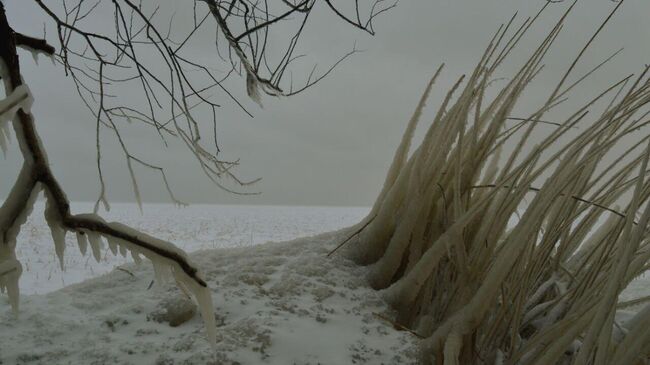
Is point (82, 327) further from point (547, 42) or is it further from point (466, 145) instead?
point (547, 42)

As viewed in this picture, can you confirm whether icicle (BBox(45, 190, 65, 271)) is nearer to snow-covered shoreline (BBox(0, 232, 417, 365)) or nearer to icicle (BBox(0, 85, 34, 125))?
icicle (BBox(0, 85, 34, 125))

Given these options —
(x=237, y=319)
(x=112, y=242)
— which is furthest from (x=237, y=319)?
(x=112, y=242)

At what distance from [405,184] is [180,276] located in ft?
3.09

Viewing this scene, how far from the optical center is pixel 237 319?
159 cm

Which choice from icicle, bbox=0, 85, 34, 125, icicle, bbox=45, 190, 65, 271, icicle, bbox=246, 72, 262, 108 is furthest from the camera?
icicle, bbox=246, 72, 262, 108

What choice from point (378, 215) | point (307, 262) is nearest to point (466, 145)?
point (378, 215)

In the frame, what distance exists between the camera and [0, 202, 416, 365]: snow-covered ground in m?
1.42

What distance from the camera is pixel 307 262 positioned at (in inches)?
74.7

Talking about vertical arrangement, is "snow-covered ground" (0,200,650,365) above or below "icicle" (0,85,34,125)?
below

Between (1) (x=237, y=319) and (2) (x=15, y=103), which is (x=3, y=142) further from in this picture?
(1) (x=237, y=319)

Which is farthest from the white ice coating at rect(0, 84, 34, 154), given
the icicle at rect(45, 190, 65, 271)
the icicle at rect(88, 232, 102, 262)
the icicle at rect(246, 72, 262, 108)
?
the icicle at rect(246, 72, 262, 108)

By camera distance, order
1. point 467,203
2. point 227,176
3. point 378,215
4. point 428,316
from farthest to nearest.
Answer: point 227,176 → point 378,215 → point 467,203 → point 428,316

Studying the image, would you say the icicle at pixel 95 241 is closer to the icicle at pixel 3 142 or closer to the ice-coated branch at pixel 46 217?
the ice-coated branch at pixel 46 217

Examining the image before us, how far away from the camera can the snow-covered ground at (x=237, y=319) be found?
142 cm
